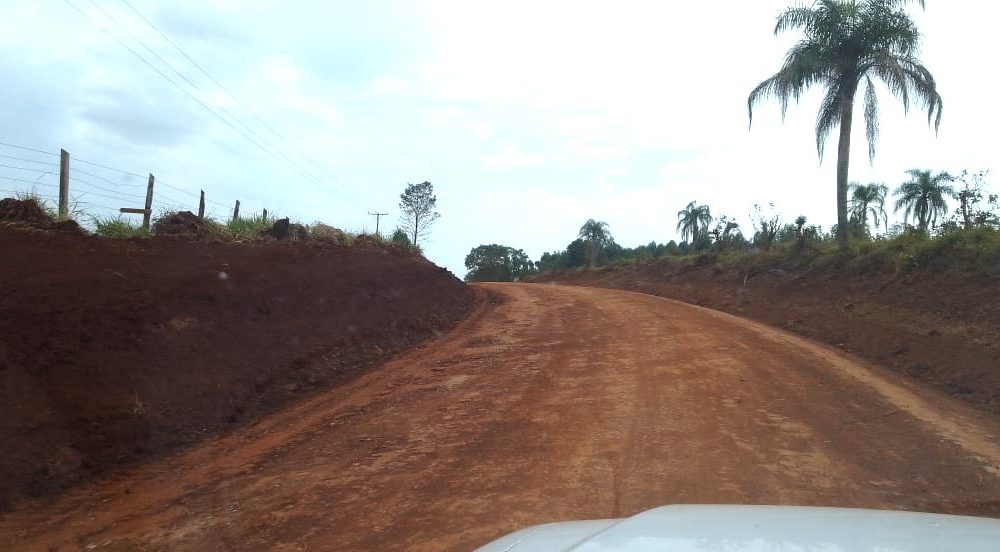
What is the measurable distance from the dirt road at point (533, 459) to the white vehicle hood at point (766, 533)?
180 cm

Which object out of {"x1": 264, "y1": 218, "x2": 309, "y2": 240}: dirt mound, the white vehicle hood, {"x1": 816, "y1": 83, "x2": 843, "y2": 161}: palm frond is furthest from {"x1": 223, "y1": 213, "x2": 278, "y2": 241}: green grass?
{"x1": 816, "y1": 83, "x2": 843, "y2": 161}: palm frond

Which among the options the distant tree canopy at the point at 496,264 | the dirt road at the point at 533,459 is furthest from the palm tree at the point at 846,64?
the distant tree canopy at the point at 496,264

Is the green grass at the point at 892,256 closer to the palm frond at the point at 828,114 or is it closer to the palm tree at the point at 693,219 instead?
the palm frond at the point at 828,114

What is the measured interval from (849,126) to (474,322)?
41.1 feet

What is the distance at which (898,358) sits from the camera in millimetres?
11422

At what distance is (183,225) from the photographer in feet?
42.8

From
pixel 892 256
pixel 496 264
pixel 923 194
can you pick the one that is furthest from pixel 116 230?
pixel 496 264

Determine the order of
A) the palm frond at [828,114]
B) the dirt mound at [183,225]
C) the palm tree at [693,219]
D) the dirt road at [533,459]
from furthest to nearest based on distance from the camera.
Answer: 1. the palm tree at [693,219]
2. the palm frond at [828,114]
3. the dirt mound at [183,225]
4. the dirt road at [533,459]

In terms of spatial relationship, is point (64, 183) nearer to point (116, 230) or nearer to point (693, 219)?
point (116, 230)

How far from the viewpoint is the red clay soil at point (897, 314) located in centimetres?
1009

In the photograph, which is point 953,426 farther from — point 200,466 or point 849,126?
point 849,126

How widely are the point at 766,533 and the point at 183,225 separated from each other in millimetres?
12642

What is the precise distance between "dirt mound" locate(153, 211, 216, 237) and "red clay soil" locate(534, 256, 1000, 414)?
1279 centimetres

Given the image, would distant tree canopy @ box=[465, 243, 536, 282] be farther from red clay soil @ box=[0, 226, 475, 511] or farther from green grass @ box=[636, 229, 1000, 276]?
red clay soil @ box=[0, 226, 475, 511]
